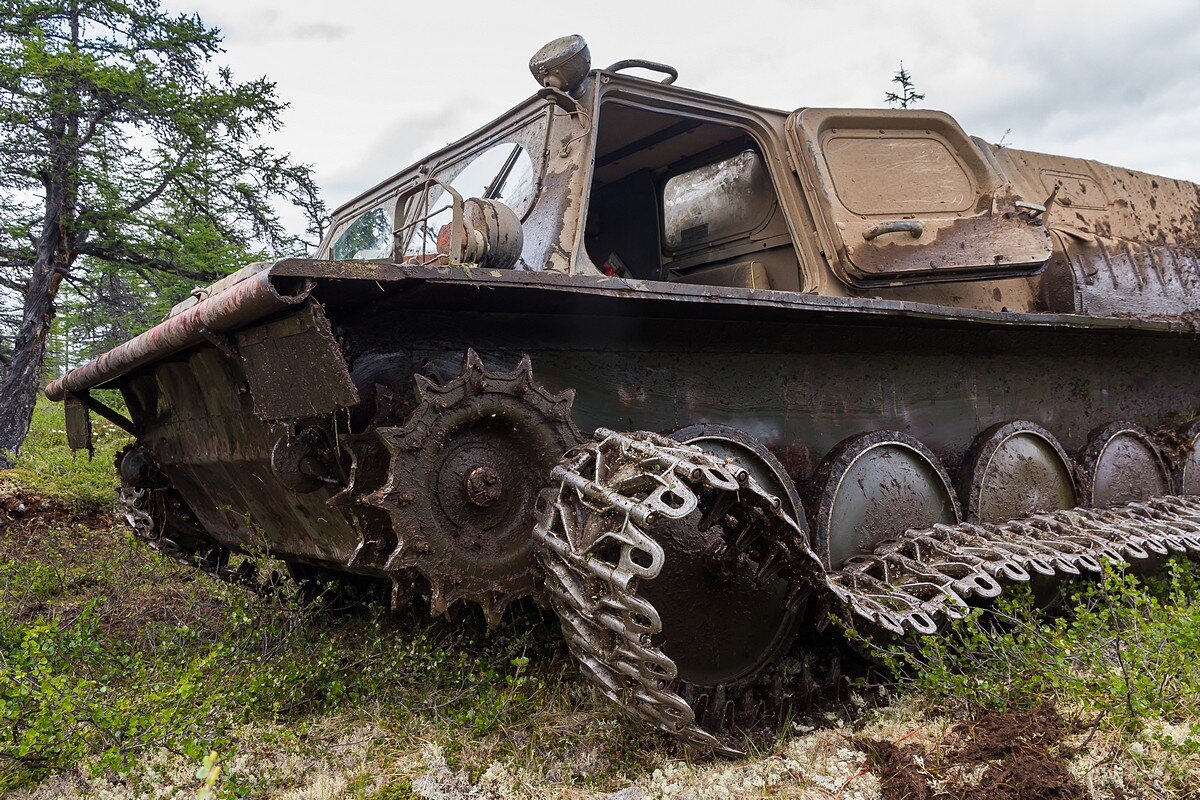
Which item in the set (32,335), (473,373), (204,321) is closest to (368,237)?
(204,321)

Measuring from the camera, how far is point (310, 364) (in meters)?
2.82

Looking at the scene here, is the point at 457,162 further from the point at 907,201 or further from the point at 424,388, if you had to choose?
the point at 424,388

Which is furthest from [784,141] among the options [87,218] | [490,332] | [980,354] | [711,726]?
[87,218]

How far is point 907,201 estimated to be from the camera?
16.4ft

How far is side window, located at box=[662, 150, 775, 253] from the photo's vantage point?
519cm

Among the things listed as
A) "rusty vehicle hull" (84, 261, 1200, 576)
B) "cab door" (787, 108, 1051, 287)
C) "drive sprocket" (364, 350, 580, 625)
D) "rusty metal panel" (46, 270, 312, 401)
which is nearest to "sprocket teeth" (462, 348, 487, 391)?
"drive sprocket" (364, 350, 580, 625)

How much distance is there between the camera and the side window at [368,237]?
17.4 feet

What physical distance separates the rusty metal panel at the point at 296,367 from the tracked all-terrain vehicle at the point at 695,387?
12 mm

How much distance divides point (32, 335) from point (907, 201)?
900cm

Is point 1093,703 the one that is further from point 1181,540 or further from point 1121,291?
point 1121,291

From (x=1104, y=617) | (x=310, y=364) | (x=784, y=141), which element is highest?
(x=784, y=141)

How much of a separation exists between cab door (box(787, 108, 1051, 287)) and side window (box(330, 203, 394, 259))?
2204mm

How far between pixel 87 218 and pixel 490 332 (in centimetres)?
858

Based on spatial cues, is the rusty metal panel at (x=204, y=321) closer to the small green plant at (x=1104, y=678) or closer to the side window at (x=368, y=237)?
the side window at (x=368, y=237)
